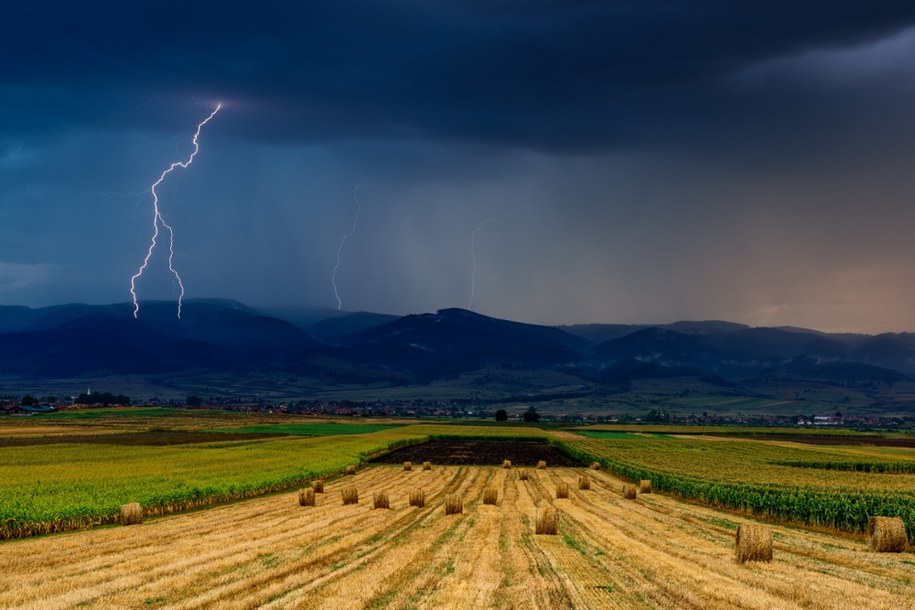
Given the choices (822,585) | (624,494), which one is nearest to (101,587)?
(822,585)

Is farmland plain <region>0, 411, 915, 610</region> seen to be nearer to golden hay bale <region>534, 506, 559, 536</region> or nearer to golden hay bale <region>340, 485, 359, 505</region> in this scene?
golden hay bale <region>534, 506, 559, 536</region>

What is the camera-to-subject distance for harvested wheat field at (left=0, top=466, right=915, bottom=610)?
57.1ft

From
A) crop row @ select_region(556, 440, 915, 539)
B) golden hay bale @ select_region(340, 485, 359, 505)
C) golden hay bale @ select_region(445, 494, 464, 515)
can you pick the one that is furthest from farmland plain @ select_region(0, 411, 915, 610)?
golden hay bale @ select_region(340, 485, 359, 505)

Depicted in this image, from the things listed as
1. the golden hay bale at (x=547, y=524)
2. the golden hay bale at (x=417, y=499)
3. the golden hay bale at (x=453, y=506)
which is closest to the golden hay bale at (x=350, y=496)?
the golden hay bale at (x=417, y=499)

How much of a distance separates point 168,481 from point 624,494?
24.4 meters

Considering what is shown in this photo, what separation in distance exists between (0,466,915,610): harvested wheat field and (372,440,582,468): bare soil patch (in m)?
41.8

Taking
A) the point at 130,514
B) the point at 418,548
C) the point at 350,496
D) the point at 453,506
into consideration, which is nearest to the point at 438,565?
the point at 418,548

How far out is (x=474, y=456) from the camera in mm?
83938

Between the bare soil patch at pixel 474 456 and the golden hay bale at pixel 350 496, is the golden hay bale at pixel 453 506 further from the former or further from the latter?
the bare soil patch at pixel 474 456

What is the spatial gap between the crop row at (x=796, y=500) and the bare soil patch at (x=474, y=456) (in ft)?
84.7

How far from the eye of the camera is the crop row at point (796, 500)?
103 ft

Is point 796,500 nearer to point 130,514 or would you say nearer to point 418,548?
point 418,548

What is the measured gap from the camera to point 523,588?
1838 cm

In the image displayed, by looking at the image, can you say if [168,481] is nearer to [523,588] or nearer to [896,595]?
[523,588]
